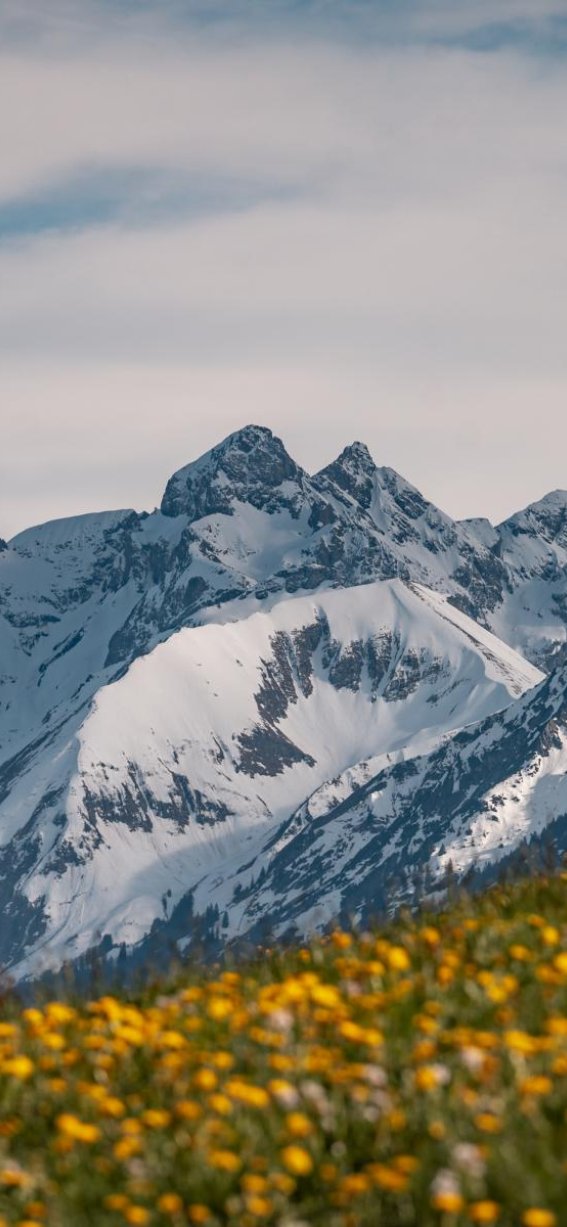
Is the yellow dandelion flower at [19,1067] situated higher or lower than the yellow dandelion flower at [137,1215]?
higher

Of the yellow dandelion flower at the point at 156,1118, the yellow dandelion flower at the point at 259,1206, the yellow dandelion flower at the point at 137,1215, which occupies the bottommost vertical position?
the yellow dandelion flower at the point at 259,1206

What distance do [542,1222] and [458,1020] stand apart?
3.83 meters

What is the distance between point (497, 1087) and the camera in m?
11.3

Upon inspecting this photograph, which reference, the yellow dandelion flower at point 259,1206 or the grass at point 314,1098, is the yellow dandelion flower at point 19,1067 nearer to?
the grass at point 314,1098

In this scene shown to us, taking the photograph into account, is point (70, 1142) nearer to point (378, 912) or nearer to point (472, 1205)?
point (472, 1205)

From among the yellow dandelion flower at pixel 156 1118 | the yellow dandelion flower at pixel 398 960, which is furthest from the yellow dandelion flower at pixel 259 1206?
the yellow dandelion flower at pixel 398 960

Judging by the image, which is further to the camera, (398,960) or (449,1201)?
(398,960)

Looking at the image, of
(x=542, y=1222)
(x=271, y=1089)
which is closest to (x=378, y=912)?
(x=271, y=1089)

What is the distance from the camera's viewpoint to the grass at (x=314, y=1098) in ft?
34.1

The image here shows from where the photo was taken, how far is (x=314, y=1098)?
37.1ft

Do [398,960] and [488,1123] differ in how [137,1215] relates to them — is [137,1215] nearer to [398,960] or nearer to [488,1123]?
[488,1123]

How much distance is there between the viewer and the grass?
34.1 feet

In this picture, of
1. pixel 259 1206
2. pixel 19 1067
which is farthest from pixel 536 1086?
pixel 19 1067

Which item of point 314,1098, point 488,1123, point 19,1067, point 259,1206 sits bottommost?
point 488,1123
